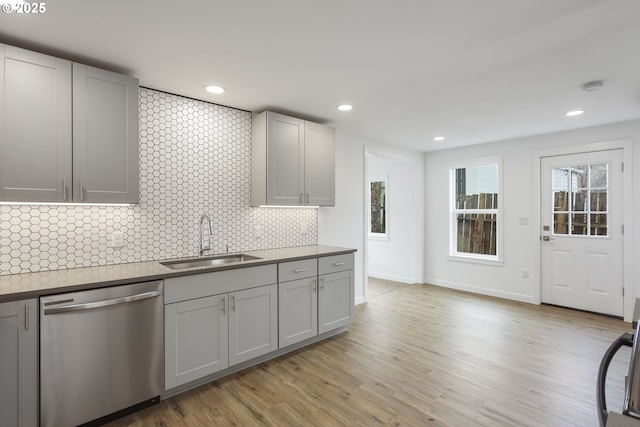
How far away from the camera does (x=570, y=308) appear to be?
4.35 meters

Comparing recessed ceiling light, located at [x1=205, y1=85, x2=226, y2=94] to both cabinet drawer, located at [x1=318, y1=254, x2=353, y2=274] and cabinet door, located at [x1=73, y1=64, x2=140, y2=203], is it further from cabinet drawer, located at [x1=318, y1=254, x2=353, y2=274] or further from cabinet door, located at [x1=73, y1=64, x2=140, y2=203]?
cabinet drawer, located at [x1=318, y1=254, x2=353, y2=274]

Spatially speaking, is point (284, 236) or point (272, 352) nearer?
point (272, 352)

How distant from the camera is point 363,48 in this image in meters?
2.16

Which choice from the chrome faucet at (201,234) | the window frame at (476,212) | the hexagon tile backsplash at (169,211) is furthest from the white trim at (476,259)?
the chrome faucet at (201,234)

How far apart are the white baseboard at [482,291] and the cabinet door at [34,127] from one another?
5.28 metres

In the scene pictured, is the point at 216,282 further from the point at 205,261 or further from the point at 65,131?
the point at 65,131

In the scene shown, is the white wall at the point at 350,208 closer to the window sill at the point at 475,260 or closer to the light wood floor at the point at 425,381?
the light wood floor at the point at 425,381

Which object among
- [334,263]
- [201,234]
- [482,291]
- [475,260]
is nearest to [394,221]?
[475,260]

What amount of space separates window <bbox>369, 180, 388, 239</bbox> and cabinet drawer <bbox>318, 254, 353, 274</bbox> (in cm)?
284

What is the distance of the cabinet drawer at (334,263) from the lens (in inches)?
128

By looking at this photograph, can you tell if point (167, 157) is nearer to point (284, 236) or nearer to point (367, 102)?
point (284, 236)

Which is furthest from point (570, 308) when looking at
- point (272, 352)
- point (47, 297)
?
point (47, 297)

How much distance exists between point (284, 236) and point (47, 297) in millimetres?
2243

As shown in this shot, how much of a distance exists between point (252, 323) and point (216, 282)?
494 millimetres
